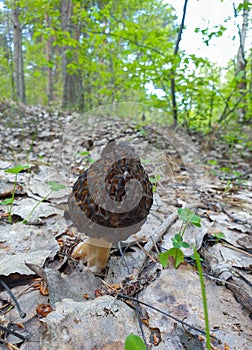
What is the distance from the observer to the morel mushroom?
4.54 ft

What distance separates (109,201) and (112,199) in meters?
0.02

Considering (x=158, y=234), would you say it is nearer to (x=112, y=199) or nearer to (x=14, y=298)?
(x=112, y=199)

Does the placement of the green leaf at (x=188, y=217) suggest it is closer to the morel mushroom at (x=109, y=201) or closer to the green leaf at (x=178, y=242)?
the green leaf at (x=178, y=242)

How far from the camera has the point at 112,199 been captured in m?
1.39

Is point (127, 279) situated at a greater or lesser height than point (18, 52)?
lesser

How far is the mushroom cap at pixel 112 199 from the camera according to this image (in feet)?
4.54

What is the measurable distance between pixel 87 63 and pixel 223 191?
4.67 m

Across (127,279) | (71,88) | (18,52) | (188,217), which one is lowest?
(127,279)

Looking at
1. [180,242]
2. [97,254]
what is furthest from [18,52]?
[180,242]

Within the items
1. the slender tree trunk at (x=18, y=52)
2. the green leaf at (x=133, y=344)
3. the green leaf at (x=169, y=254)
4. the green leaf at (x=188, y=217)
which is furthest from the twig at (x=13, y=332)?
the slender tree trunk at (x=18, y=52)

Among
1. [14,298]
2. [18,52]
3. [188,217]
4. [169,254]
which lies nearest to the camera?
[14,298]


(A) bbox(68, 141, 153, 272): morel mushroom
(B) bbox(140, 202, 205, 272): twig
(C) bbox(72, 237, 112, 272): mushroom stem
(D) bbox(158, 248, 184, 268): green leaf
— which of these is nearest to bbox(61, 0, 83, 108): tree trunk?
(B) bbox(140, 202, 205, 272): twig

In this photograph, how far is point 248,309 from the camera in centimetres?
125

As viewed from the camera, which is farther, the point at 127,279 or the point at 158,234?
the point at 158,234
